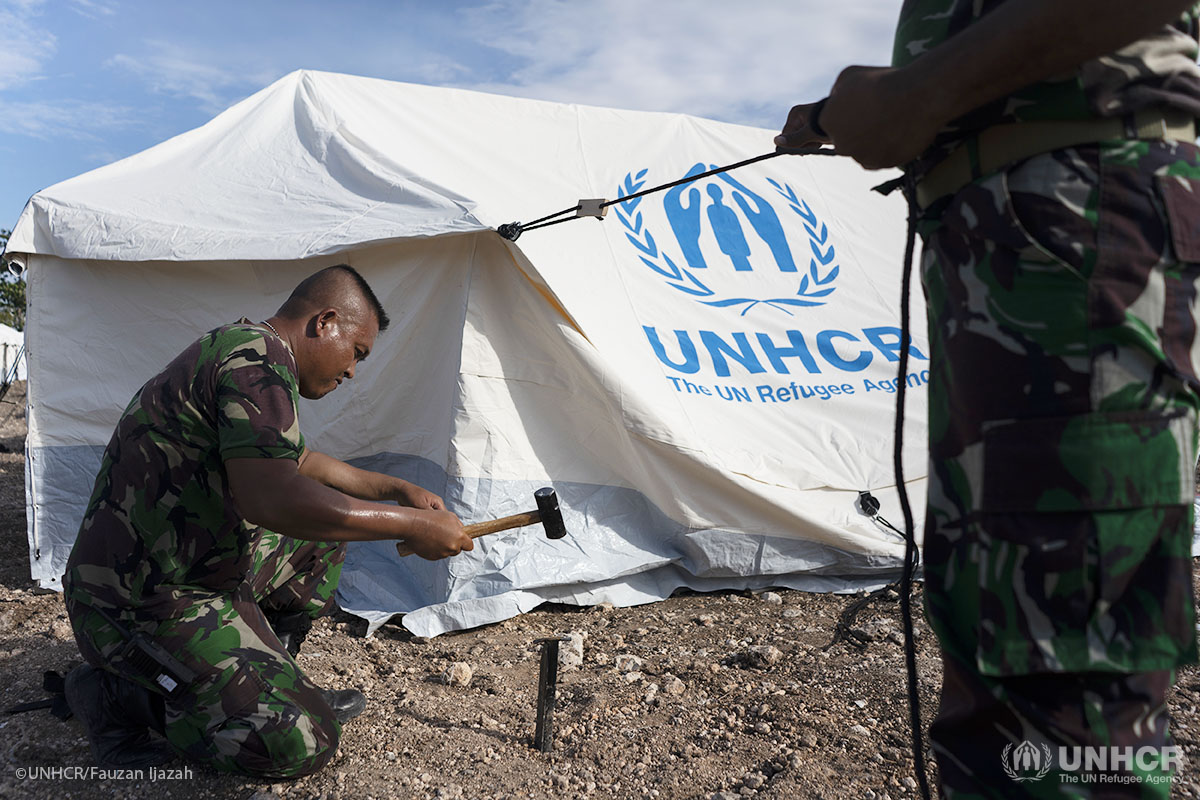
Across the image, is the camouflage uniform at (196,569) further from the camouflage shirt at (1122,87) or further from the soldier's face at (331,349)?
the camouflage shirt at (1122,87)

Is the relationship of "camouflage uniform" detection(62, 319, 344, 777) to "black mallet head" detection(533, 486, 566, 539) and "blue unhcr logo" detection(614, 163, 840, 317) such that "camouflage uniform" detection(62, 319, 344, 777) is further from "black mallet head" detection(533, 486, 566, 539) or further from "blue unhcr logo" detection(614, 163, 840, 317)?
"blue unhcr logo" detection(614, 163, 840, 317)

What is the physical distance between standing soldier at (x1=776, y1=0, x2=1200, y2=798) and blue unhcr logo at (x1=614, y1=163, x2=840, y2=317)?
2.57 metres

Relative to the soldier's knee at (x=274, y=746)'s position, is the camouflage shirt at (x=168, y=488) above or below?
above

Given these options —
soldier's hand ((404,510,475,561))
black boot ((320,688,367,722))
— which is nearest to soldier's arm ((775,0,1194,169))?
soldier's hand ((404,510,475,561))

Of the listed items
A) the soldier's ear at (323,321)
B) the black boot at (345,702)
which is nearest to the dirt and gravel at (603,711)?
the black boot at (345,702)

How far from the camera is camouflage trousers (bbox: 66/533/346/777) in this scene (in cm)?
192

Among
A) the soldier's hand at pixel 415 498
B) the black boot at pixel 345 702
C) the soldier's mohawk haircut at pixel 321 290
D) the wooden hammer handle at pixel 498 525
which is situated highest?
the soldier's mohawk haircut at pixel 321 290

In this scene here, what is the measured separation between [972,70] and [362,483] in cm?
198

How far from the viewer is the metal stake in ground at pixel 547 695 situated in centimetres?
206

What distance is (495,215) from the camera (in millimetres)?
2965

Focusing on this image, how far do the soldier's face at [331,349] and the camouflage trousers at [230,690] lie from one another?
0.56m

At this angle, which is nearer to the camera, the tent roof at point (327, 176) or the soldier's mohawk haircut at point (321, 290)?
the soldier's mohawk haircut at point (321, 290)

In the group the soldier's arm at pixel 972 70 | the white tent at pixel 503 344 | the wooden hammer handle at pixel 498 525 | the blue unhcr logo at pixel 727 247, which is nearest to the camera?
the soldier's arm at pixel 972 70

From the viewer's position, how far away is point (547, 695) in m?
2.09
